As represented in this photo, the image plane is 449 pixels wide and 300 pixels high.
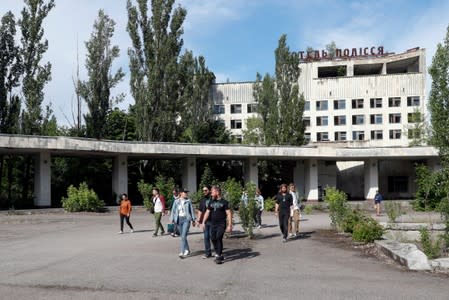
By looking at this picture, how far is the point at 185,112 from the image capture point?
43.4 m

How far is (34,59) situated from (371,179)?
27.7m

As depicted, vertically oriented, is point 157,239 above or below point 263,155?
Result: below

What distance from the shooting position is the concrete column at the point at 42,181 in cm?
2828

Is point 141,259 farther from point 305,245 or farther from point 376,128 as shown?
point 376,128

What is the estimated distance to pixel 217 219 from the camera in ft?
35.4

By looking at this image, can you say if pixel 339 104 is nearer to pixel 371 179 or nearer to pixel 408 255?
→ pixel 371 179

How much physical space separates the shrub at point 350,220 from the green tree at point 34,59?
23.6 metres

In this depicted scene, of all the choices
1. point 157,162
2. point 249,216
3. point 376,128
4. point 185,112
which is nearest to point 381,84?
point 376,128

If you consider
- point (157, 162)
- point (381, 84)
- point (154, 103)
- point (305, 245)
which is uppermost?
point (381, 84)

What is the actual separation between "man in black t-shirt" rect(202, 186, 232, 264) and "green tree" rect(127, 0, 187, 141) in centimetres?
2665

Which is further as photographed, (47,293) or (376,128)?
(376,128)

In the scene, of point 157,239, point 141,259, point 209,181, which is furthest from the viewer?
point 209,181

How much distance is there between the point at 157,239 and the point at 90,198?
43.9ft

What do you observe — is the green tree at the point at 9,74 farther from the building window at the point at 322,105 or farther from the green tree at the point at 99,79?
the building window at the point at 322,105
